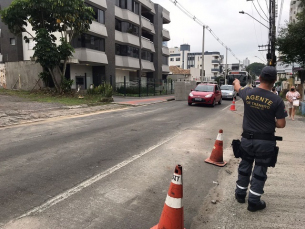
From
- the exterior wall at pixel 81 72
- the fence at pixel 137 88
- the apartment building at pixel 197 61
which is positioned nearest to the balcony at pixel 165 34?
the fence at pixel 137 88

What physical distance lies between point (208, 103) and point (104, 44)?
15.7 meters

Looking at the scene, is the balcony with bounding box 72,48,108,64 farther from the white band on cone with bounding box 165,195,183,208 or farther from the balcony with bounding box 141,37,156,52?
the white band on cone with bounding box 165,195,183,208

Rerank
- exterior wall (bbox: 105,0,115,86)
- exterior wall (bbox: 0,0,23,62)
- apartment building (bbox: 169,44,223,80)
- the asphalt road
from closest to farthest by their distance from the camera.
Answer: the asphalt road
exterior wall (bbox: 0,0,23,62)
exterior wall (bbox: 105,0,115,86)
apartment building (bbox: 169,44,223,80)

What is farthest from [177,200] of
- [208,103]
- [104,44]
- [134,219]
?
[104,44]

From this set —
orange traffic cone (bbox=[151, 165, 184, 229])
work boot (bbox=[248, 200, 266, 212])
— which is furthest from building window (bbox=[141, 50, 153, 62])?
orange traffic cone (bbox=[151, 165, 184, 229])

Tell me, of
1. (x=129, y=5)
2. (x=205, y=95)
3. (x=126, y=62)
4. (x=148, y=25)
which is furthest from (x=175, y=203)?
(x=148, y=25)

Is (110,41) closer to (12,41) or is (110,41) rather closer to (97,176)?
(12,41)

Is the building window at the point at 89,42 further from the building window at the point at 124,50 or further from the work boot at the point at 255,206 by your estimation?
the work boot at the point at 255,206

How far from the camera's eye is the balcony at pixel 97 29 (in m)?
25.7

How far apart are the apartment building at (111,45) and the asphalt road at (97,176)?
697 inches

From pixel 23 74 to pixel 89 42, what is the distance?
6956 millimetres

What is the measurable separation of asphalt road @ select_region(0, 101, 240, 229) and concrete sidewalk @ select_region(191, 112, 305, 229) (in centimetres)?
20

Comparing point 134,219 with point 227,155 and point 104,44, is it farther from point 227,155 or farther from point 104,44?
point 104,44

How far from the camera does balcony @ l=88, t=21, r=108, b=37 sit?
25656 millimetres
